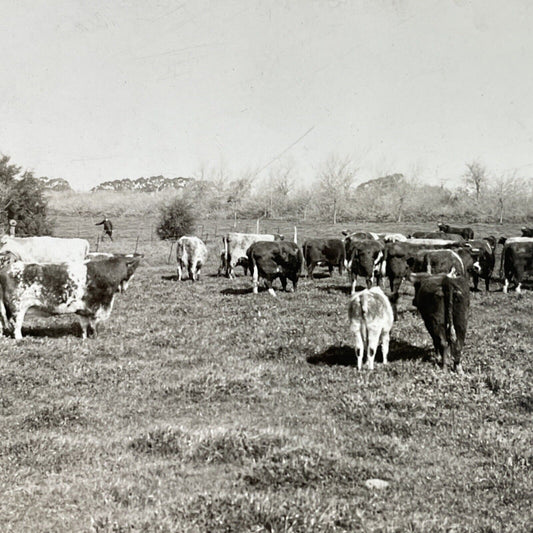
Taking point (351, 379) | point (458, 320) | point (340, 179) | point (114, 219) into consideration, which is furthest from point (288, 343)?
point (340, 179)

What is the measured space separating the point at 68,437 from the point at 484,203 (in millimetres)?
78479

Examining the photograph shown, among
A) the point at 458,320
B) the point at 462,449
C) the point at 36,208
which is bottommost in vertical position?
the point at 462,449

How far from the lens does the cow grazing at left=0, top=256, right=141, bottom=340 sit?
12906 millimetres

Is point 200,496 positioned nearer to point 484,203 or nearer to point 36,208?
point 36,208

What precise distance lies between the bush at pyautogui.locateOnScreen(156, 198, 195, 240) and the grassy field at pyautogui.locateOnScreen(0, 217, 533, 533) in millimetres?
32734

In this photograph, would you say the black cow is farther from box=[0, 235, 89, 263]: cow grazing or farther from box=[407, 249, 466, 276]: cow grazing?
box=[0, 235, 89, 263]: cow grazing

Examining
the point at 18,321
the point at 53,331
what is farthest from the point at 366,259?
the point at 18,321

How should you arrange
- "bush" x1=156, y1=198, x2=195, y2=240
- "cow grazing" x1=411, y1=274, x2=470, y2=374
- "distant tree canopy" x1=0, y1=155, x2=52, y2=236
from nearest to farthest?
"cow grazing" x1=411, y1=274, x2=470, y2=374 → "distant tree canopy" x1=0, y1=155, x2=52, y2=236 → "bush" x1=156, y1=198, x2=195, y2=240

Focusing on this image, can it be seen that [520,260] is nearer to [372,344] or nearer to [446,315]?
[446,315]

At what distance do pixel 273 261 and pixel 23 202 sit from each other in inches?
1083

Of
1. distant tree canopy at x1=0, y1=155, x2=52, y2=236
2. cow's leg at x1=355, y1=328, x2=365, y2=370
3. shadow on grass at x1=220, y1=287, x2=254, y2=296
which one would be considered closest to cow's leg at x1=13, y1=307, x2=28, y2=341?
cow's leg at x1=355, y1=328, x2=365, y2=370

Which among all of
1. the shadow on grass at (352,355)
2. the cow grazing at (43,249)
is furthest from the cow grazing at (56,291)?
the cow grazing at (43,249)

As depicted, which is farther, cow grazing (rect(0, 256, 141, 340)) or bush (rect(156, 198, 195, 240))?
bush (rect(156, 198, 195, 240))

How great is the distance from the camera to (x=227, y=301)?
18.7 metres
